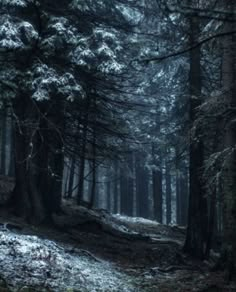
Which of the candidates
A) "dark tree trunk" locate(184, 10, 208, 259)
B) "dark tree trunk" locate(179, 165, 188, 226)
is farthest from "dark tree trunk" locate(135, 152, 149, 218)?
"dark tree trunk" locate(184, 10, 208, 259)

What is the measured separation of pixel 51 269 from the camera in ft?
32.7

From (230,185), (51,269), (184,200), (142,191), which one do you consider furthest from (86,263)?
(142,191)

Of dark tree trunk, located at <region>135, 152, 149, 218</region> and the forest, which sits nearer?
the forest

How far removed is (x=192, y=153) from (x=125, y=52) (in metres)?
4.34

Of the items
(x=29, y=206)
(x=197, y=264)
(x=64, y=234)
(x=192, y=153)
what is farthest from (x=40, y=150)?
(x=197, y=264)

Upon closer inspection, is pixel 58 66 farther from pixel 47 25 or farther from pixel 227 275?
pixel 227 275

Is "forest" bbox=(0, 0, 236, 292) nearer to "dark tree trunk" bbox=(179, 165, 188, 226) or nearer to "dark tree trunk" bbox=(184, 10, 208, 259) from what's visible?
"dark tree trunk" bbox=(184, 10, 208, 259)

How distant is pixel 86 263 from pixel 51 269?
1706 millimetres

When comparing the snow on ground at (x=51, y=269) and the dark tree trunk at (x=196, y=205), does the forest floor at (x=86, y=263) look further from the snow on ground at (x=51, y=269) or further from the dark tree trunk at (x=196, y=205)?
the dark tree trunk at (x=196, y=205)

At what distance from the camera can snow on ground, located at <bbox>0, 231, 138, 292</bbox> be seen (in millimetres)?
9289

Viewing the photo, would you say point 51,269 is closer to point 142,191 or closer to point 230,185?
point 230,185

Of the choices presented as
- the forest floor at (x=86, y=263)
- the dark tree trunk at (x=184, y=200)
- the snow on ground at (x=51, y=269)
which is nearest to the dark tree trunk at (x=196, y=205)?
the forest floor at (x=86, y=263)

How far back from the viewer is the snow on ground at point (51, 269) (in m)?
9.29

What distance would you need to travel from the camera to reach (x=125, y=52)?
16.6 meters
